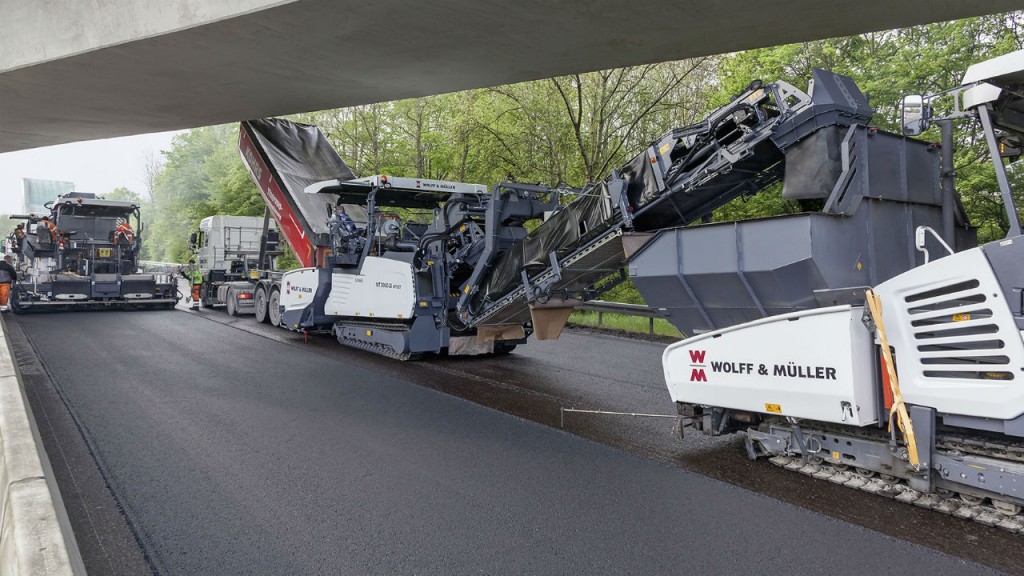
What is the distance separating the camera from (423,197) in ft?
36.2

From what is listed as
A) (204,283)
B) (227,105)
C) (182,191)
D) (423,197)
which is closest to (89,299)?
(204,283)

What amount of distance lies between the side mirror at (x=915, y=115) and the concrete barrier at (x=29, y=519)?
491 cm

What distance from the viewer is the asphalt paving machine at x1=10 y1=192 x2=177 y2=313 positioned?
15.8 meters

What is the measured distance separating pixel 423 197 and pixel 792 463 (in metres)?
7.80

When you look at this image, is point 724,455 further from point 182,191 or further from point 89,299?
point 182,191

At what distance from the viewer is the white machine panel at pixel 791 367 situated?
402 cm

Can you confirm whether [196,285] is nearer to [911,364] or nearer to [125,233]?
[125,233]

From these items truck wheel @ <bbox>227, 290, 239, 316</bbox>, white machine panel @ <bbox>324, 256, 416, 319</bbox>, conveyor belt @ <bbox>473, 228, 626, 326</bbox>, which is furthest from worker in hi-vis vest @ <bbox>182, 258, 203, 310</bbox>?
conveyor belt @ <bbox>473, 228, 626, 326</bbox>

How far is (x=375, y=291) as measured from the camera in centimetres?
1023

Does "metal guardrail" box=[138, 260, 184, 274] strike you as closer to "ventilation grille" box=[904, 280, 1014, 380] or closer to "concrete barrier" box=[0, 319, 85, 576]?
"concrete barrier" box=[0, 319, 85, 576]

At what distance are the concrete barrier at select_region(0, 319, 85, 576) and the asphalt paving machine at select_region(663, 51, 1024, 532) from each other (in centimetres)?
409

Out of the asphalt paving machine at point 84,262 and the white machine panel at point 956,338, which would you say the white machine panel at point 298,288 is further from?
the white machine panel at point 956,338

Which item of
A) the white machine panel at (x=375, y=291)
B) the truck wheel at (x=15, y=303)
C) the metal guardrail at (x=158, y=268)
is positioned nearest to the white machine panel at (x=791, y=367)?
the white machine panel at (x=375, y=291)

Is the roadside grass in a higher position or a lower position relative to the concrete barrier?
higher
